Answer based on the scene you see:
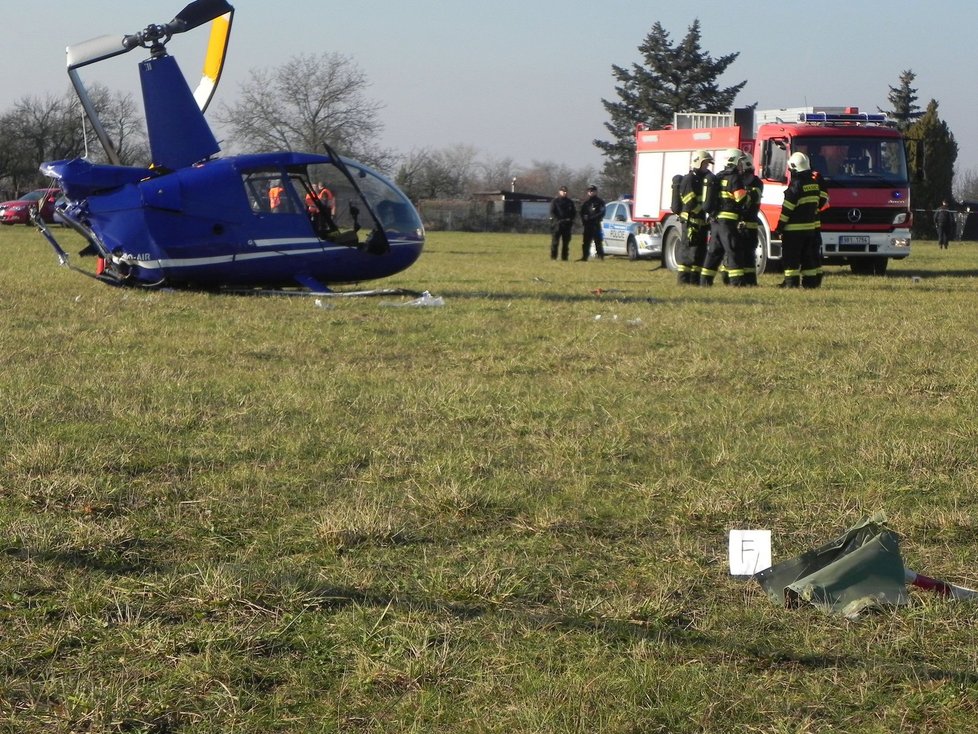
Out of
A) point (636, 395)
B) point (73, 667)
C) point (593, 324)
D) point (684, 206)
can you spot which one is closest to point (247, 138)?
point (684, 206)

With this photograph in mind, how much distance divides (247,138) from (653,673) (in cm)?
6315

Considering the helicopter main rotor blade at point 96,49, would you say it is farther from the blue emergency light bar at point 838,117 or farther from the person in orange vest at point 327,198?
the blue emergency light bar at point 838,117

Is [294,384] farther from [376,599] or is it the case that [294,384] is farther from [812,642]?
[812,642]

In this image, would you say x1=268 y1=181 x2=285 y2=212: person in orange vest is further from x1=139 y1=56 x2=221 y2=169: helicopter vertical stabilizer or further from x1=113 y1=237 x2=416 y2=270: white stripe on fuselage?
x1=139 y1=56 x2=221 y2=169: helicopter vertical stabilizer

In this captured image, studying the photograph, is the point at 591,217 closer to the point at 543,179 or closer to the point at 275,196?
the point at 275,196

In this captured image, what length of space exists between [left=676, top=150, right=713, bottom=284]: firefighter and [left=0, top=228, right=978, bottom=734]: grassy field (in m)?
8.13

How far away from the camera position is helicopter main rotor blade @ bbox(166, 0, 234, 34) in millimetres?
15250

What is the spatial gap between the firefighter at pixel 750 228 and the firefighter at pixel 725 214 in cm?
9

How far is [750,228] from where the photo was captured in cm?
1767

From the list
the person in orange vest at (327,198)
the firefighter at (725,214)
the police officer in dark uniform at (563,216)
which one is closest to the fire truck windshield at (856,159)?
the firefighter at (725,214)

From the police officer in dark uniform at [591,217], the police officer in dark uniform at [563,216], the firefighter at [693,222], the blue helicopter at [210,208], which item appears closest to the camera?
the blue helicopter at [210,208]

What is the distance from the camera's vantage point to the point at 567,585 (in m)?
4.29

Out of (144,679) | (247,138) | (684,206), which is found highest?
(247,138)

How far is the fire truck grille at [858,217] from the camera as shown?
2044cm
